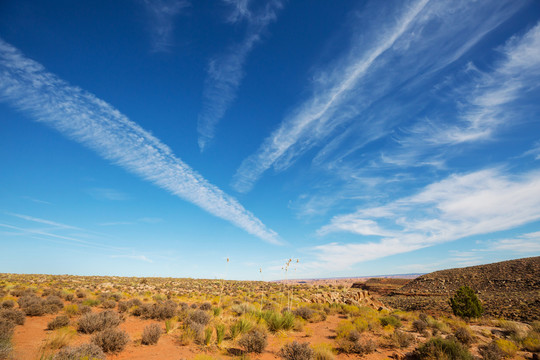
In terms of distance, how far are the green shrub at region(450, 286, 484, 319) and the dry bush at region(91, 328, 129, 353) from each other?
890 inches

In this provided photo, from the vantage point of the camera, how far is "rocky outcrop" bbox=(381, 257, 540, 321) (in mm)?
22312

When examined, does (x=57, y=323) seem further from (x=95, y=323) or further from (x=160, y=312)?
(x=160, y=312)

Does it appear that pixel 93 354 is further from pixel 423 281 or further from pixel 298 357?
pixel 423 281

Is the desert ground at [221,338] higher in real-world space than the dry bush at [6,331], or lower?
lower

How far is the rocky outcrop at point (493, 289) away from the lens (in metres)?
22.3

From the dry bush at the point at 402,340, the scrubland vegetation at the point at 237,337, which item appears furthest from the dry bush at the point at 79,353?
the dry bush at the point at 402,340

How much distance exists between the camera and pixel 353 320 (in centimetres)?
1483

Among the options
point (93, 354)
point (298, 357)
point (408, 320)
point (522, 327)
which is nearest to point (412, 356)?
point (298, 357)

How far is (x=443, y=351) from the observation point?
816cm

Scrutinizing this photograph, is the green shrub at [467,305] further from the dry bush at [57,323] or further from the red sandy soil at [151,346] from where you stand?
the dry bush at [57,323]

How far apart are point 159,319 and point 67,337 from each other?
5.86m

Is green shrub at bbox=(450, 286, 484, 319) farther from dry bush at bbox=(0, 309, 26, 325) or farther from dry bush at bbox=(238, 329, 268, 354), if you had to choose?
dry bush at bbox=(0, 309, 26, 325)

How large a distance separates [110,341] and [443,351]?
1129cm

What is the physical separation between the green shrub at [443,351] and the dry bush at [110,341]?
10465 millimetres
